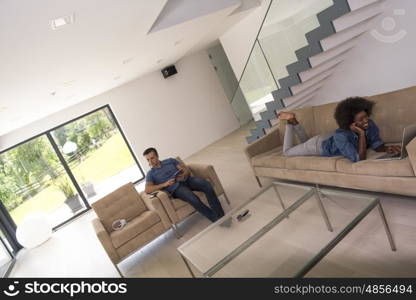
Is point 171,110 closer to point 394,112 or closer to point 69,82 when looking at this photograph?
point 69,82

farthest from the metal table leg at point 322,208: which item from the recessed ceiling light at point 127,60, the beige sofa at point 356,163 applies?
the recessed ceiling light at point 127,60

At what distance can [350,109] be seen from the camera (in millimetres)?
2967

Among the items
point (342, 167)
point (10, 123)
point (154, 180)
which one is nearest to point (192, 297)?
point (342, 167)

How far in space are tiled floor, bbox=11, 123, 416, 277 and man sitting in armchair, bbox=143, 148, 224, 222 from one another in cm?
31

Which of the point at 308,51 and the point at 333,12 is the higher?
the point at 333,12

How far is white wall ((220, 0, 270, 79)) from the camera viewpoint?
251 inches

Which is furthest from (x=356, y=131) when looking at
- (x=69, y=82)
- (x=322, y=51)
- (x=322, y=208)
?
(x=69, y=82)

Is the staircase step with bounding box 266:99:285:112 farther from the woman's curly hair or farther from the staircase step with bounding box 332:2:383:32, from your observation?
the woman's curly hair

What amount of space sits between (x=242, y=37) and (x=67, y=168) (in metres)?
5.09

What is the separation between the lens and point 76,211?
25.2 ft

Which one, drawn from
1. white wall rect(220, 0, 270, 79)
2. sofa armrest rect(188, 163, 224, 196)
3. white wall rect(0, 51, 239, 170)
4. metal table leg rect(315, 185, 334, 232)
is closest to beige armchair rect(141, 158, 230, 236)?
sofa armrest rect(188, 163, 224, 196)

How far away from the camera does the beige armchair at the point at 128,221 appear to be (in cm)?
374

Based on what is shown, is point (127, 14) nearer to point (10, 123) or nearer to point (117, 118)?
point (10, 123)

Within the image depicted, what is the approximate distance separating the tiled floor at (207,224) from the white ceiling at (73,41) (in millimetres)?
2492
